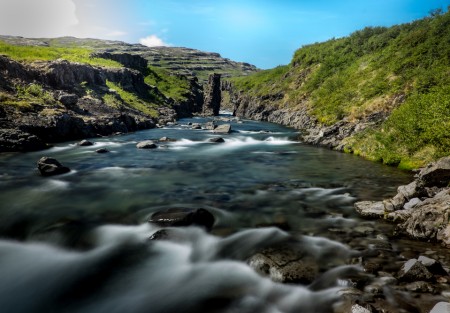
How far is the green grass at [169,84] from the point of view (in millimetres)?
124875

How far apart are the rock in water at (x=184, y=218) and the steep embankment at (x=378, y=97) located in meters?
18.3

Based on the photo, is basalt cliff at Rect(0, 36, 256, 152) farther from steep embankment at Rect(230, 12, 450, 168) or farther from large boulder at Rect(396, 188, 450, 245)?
large boulder at Rect(396, 188, 450, 245)

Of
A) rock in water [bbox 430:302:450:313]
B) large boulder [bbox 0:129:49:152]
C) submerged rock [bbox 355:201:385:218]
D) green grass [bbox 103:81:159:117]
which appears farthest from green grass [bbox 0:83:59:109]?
rock in water [bbox 430:302:450:313]

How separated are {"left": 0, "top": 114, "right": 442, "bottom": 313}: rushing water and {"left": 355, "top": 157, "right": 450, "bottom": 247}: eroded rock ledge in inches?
40.8

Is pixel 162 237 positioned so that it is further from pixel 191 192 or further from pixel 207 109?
pixel 207 109

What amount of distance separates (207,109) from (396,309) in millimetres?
129053

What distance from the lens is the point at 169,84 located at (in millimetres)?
136500

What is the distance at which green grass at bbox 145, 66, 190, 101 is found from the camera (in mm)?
124875

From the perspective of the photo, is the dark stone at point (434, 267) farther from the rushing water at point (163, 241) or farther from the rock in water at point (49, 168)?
the rock in water at point (49, 168)

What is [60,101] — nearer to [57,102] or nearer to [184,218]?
[57,102]

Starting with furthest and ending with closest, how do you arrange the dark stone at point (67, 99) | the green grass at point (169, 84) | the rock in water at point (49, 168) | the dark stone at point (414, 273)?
the green grass at point (169, 84), the dark stone at point (67, 99), the rock in water at point (49, 168), the dark stone at point (414, 273)

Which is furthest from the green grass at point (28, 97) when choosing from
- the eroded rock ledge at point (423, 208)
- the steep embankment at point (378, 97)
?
the eroded rock ledge at point (423, 208)

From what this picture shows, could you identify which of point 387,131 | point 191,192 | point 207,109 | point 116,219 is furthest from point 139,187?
point 207,109

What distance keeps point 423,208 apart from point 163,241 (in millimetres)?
10454
